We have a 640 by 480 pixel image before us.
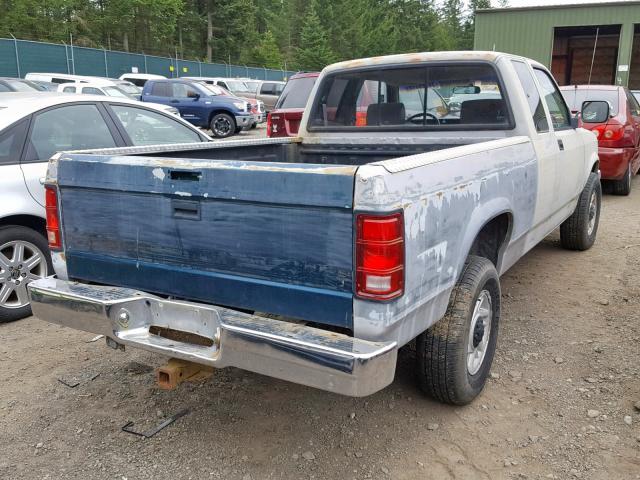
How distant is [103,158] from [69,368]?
1.62 metres

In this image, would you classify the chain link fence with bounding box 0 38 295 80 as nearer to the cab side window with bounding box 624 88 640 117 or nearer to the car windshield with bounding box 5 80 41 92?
the car windshield with bounding box 5 80 41 92

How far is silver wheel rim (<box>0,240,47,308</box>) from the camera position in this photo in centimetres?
439

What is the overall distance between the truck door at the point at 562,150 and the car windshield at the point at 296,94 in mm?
5935

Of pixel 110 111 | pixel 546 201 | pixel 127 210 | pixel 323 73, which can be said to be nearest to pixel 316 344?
pixel 127 210

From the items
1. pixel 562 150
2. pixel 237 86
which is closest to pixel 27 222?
pixel 562 150

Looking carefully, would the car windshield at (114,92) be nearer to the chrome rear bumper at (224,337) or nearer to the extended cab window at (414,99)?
the extended cab window at (414,99)

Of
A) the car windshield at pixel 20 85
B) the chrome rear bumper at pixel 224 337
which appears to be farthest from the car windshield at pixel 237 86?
the chrome rear bumper at pixel 224 337

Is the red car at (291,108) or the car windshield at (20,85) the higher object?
the car windshield at (20,85)

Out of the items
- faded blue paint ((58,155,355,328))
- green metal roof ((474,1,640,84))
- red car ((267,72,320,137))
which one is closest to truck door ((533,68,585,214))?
faded blue paint ((58,155,355,328))

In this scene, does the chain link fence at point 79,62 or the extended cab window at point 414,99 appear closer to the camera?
the extended cab window at point 414,99

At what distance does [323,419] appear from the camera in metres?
3.22

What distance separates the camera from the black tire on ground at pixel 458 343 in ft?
9.71

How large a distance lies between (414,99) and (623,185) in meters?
6.06

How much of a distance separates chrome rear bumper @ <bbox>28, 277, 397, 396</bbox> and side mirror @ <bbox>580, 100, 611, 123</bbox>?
443 centimetres
